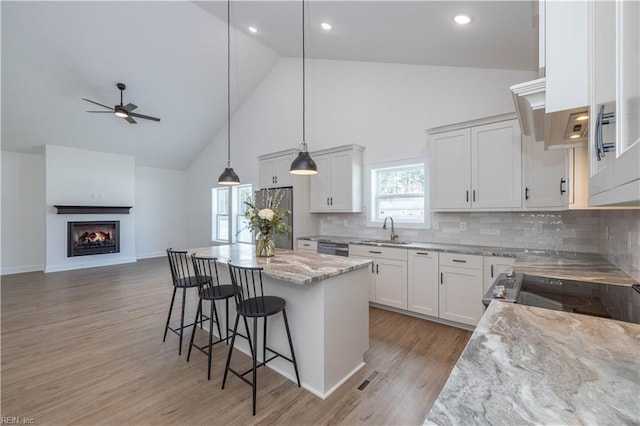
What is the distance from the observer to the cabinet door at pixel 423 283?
10.9 ft

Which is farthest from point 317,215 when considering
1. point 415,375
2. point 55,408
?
point 55,408

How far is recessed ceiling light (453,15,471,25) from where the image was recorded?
2.49 m

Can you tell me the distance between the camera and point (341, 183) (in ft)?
14.8

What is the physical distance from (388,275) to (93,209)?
23.8ft

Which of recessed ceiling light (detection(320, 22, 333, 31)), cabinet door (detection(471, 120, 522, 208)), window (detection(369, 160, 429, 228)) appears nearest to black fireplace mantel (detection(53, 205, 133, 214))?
window (detection(369, 160, 429, 228))

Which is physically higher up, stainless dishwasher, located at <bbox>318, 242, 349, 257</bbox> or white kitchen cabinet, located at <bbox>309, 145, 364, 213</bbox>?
white kitchen cabinet, located at <bbox>309, 145, 364, 213</bbox>

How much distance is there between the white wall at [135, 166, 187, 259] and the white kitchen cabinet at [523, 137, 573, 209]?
29.0 ft

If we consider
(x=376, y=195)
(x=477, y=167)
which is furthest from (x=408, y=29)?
(x=376, y=195)

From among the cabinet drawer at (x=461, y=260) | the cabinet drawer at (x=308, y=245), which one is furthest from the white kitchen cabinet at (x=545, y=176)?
the cabinet drawer at (x=308, y=245)

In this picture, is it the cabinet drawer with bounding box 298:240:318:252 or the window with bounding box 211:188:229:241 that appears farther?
the window with bounding box 211:188:229:241

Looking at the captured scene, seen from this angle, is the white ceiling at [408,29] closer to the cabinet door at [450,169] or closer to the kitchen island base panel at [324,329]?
the cabinet door at [450,169]

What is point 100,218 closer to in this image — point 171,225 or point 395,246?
point 171,225

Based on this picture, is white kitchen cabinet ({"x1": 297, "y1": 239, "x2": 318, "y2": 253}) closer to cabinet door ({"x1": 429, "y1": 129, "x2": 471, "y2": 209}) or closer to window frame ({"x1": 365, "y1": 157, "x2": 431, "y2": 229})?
window frame ({"x1": 365, "y1": 157, "x2": 431, "y2": 229})

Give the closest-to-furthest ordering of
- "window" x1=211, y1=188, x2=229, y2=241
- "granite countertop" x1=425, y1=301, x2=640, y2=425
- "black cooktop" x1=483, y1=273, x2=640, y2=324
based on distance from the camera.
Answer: "granite countertop" x1=425, y1=301, x2=640, y2=425 < "black cooktop" x1=483, y1=273, x2=640, y2=324 < "window" x1=211, y1=188, x2=229, y2=241
